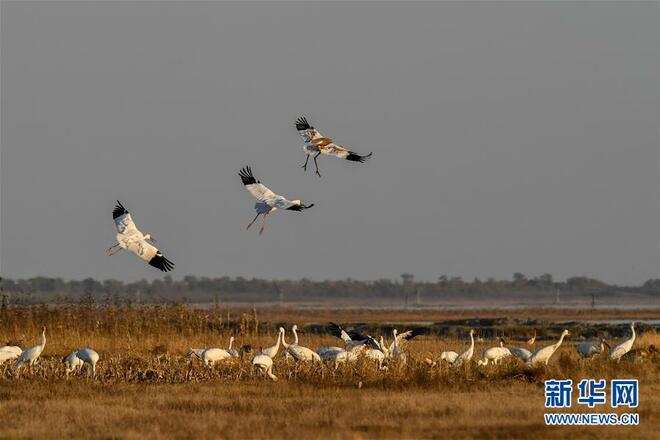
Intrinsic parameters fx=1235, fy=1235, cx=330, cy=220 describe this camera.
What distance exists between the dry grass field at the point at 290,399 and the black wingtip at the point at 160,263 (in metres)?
1.53

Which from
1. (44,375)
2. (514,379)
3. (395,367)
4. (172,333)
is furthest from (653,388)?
(172,333)

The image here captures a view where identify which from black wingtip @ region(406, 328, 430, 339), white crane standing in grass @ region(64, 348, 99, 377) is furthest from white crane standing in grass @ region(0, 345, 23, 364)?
black wingtip @ region(406, 328, 430, 339)

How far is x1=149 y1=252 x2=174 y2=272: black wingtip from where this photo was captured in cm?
2134

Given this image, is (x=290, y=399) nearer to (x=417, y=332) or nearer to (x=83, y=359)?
(x=83, y=359)

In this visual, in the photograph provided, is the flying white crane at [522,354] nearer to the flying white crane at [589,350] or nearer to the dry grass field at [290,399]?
the dry grass field at [290,399]

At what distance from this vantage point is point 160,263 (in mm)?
21484

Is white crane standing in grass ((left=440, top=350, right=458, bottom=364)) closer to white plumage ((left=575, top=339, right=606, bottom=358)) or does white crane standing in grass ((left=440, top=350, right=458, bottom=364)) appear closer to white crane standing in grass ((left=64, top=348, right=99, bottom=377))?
white plumage ((left=575, top=339, right=606, bottom=358))

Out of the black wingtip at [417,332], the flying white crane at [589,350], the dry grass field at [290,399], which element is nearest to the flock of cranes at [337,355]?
the flying white crane at [589,350]

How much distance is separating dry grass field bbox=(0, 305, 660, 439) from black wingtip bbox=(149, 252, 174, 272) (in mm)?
1527

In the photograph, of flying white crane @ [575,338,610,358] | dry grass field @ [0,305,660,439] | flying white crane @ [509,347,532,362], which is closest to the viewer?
dry grass field @ [0,305,660,439]

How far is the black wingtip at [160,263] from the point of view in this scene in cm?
2134

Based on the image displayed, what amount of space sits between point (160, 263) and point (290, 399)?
240 inches

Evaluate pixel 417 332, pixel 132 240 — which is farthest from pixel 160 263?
pixel 417 332

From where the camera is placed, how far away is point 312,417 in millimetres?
14406
